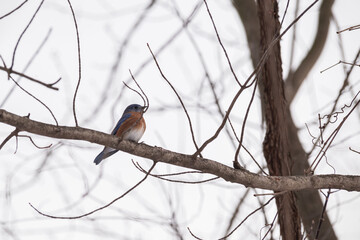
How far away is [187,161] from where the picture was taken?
7.85ft

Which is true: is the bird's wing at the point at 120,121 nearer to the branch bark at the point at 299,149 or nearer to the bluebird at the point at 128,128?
the bluebird at the point at 128,128

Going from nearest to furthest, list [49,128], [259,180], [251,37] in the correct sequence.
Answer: [49,128] → [259,180] → [251,37]

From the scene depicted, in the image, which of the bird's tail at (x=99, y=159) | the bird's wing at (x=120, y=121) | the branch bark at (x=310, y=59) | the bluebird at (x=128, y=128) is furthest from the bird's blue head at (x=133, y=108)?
the branch bark at (x=310, y=59)

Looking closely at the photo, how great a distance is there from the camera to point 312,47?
19.0ft

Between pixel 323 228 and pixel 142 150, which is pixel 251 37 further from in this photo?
pixel 142 150

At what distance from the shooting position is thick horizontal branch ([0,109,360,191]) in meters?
1.99

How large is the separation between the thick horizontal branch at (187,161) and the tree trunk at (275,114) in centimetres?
85

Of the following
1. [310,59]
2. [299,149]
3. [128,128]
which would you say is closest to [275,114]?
[128,128]

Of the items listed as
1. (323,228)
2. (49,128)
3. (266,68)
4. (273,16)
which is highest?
(273,16)

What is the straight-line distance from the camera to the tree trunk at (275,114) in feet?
11.4

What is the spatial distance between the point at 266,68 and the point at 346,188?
146 centimetres

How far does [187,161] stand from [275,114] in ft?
5.16

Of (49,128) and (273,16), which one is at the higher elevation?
(273,16)

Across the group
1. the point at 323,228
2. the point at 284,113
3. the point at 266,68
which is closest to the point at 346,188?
the point at 284,113
